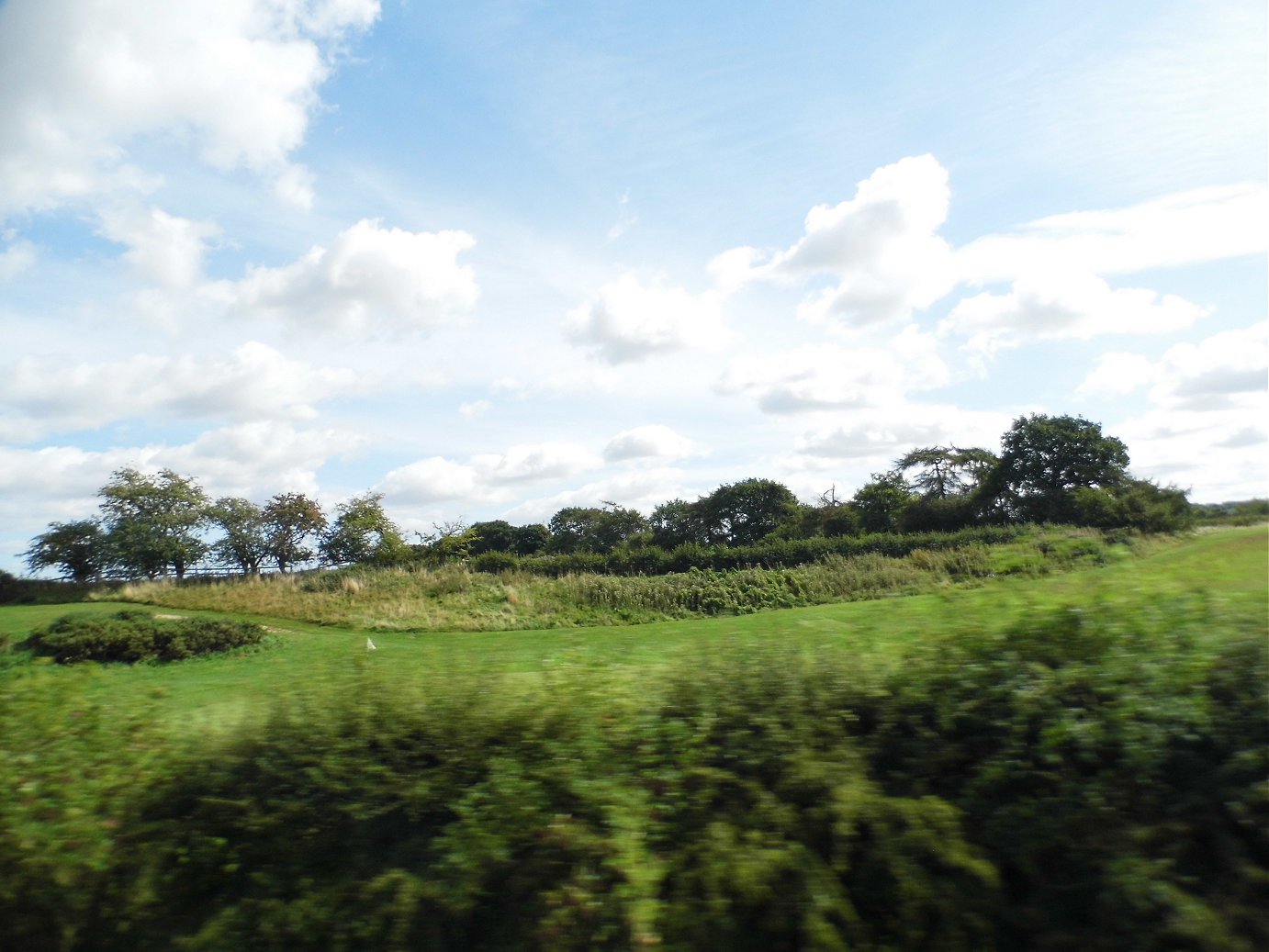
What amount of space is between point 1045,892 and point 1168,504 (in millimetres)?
10881

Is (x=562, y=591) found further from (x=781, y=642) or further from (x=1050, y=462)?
(x=781, y=642)

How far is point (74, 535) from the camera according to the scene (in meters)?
37.7

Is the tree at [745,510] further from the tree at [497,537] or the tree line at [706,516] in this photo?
the tree at [497,537]

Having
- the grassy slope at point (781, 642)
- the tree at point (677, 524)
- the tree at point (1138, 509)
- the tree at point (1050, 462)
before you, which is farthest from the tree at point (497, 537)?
the grassy slope at point (781, 642)

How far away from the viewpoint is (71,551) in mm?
37469

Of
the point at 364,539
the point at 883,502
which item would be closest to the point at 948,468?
the point at 883,502

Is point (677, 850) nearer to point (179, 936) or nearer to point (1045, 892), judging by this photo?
point (1045, 892)

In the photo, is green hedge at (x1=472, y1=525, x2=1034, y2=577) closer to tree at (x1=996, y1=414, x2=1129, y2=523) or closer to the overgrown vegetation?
the overgrown vegetation

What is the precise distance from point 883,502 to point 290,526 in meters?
30.2

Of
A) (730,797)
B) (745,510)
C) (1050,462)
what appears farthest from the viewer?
(745,510)

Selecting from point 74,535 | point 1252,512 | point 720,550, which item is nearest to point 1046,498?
point 720,550

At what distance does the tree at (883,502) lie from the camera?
41438mm

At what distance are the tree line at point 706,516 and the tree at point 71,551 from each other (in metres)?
0.05

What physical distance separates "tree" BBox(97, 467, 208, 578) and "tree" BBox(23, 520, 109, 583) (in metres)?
1.23
